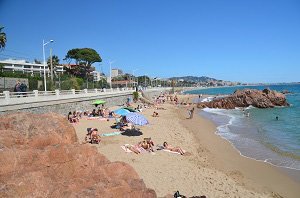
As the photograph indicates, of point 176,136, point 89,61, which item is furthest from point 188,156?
point 89,61

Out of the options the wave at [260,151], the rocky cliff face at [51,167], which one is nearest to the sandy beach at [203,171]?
the wave at [260,151]

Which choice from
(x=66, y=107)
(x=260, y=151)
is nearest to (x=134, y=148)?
(x=260, y=151)

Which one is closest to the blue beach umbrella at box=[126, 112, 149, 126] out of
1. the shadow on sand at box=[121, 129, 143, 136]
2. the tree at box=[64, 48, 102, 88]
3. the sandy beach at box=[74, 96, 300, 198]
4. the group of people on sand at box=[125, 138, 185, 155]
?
the sandy beach at box=[74, 96, 300, 198]

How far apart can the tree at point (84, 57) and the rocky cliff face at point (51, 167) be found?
72397 mm

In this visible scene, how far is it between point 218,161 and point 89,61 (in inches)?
2661

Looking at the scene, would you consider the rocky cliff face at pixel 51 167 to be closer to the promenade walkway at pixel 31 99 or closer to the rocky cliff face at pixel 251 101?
the promenade walkway at pixel 31 99

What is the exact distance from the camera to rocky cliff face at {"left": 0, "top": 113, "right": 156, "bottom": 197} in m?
4.45

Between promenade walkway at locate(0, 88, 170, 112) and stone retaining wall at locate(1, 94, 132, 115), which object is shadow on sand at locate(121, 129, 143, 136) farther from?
promenade walkway at locate(0, 88, 170, 112)

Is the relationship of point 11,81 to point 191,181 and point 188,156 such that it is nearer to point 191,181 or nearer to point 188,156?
point 188,156

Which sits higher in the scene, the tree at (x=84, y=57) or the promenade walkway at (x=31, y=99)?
the tree at (x=84, y=57)

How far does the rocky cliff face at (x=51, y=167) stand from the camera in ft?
14.6

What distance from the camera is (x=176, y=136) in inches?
813

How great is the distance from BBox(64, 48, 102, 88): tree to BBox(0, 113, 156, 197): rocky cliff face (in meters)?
72.4

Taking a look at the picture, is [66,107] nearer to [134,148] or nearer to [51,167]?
[134,148]
